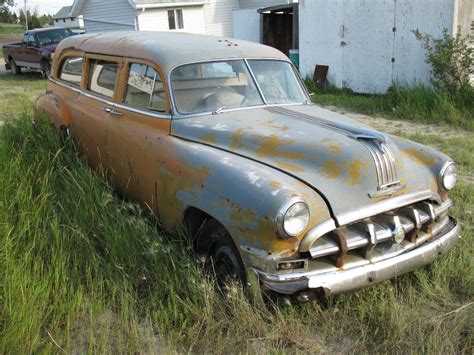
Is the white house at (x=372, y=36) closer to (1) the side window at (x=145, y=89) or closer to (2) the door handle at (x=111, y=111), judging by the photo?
(1) the side window at (x=145, y=89)

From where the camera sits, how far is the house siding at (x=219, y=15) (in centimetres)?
2611

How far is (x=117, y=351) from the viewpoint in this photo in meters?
2.96

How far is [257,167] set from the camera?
3.33 m

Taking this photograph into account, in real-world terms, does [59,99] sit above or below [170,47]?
below

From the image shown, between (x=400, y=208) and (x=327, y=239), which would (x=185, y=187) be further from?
(x=400, y=208)

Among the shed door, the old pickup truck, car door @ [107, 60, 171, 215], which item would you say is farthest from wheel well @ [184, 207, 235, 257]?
the old pickup truck

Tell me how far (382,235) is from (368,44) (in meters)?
9.17

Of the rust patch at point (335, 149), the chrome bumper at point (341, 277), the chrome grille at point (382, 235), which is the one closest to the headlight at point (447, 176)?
the chrome grille at point (382, 235)

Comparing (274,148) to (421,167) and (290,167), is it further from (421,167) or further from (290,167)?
(421,167)

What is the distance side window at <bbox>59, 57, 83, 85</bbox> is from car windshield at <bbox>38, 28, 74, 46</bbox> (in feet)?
44.6

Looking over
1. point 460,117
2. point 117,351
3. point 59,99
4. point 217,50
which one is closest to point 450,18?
point 460,117

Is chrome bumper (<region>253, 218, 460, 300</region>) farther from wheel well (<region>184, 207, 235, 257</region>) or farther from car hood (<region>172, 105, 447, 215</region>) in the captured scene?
wheel well (<region>184, 207, 235, 257</region>)

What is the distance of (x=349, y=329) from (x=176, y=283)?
118 cm

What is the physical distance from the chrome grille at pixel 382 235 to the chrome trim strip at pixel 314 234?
79 millimetres
